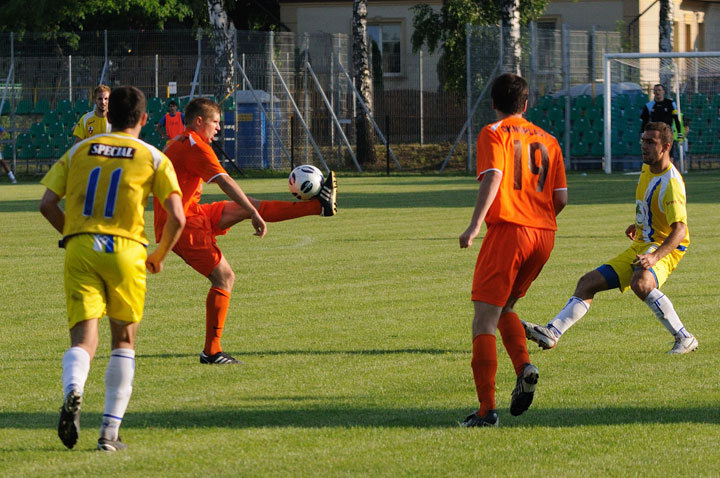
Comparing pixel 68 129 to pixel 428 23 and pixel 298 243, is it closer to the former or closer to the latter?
pixel 428 23

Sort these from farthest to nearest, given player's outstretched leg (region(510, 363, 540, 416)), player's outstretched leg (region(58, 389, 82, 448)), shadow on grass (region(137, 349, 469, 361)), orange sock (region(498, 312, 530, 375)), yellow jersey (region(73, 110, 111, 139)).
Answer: yellow jersey (region(73, 110, 111, 139)), shadow on grass (region(137, 349, 469, 361)), orange sock (region(498, 312, 530, 375)), player's outstretched leg (region(510, 363, 540, 416)), player's outstretched leg (region(58, 389, 82, 448))

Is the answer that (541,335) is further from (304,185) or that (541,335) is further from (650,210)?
(304,185)

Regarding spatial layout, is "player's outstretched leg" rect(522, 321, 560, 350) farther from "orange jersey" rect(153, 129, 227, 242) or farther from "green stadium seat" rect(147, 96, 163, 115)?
"green stadium seat" rect(147, 96, 163, 115)

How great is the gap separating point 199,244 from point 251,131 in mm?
23858

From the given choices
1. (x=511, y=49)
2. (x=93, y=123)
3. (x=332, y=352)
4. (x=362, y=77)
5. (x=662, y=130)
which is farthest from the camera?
(x=362, y=77)

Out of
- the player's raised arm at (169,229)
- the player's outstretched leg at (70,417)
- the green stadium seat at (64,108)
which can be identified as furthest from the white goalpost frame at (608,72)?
the player's outstretched leg at (70,417)

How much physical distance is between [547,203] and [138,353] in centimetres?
336

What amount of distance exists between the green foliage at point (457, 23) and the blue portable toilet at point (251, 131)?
24.4ft

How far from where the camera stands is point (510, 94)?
6.33 metres

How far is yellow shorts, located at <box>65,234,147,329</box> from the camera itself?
225 inches

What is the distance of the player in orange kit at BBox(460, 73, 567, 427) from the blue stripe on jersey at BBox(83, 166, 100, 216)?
1.82 metres

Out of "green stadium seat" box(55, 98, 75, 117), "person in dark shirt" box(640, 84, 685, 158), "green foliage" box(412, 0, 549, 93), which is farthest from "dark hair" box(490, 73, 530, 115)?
"green foliage" box(412, 0, 549, 93)

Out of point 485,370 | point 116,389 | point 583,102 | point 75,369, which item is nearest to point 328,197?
point 485,370

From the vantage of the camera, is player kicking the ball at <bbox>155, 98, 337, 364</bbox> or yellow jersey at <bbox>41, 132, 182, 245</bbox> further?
player kicking the ball at <bbox>155, 98, 337, 364</bbox>
